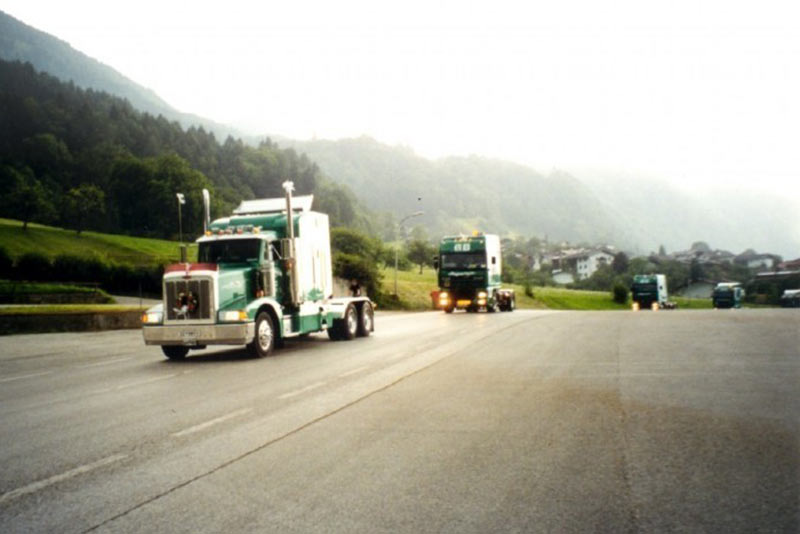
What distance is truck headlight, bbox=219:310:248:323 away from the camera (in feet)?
48.2

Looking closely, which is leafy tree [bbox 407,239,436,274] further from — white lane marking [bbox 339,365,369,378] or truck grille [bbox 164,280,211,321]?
white lane marking [bbox 339,365,369,378]

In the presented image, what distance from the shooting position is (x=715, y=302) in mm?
70000

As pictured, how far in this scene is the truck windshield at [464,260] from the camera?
122 feet

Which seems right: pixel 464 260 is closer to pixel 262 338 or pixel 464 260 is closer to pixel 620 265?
pixel 262 338

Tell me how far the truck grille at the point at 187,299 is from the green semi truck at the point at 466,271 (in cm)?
2298

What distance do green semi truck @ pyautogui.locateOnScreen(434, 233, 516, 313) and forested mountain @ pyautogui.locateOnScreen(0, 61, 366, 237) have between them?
64960mm

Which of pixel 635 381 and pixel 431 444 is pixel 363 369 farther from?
pixel 431 444

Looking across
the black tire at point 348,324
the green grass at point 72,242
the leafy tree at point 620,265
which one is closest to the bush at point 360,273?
the green grass at point 72,242

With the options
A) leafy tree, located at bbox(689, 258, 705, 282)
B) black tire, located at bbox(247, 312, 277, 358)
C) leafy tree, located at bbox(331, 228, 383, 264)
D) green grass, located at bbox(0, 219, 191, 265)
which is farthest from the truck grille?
leafy tree, located at bbox(689, 258, 705, 282)

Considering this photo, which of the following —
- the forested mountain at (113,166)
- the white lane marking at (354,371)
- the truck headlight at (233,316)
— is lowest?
the white lane marking at (354,371)

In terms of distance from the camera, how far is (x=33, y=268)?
177ft

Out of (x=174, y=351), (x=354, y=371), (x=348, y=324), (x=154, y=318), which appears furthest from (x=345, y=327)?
(x=354, y=371)

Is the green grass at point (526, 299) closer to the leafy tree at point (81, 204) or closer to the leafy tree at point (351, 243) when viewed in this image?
the leafy tree at point (351, 243)

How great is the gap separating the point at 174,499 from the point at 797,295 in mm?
70547
